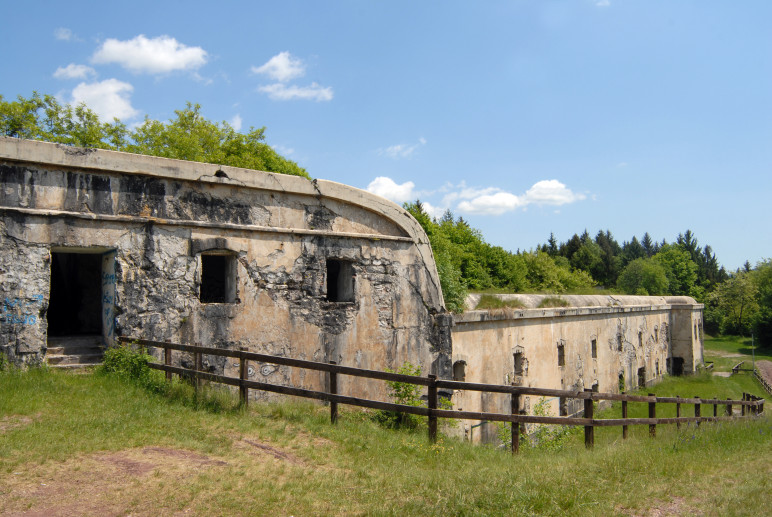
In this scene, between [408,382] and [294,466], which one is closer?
[294,466]

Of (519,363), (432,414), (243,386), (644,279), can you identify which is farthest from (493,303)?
(644,279)

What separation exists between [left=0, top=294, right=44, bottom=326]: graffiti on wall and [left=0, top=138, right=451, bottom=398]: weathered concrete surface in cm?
2

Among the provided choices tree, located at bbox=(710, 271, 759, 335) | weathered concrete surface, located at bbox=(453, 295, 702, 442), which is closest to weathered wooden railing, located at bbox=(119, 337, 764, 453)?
weathered concrete surface, located at bbox=(453, 295, 702, 442)

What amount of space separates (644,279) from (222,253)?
61405 millimetres

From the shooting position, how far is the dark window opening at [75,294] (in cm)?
1151

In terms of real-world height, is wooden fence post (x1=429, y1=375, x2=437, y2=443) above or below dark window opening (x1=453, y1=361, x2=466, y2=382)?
above

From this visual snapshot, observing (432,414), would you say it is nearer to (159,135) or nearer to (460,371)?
(460,371)

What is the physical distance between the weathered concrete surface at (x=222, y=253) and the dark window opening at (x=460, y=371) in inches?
49.2

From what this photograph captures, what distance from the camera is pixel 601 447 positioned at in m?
7.53

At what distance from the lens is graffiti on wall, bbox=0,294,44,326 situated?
803 cm

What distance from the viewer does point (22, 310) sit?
8.16 metres

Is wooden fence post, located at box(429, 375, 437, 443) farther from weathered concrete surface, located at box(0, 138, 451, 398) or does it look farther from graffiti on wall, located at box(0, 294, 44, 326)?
graffiti on wall, located at box(0, 294, 44, 326)

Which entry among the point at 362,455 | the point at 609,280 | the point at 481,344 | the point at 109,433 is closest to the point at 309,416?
the point at 362,455

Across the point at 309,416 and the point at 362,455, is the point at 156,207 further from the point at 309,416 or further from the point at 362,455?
the point at 362,455
